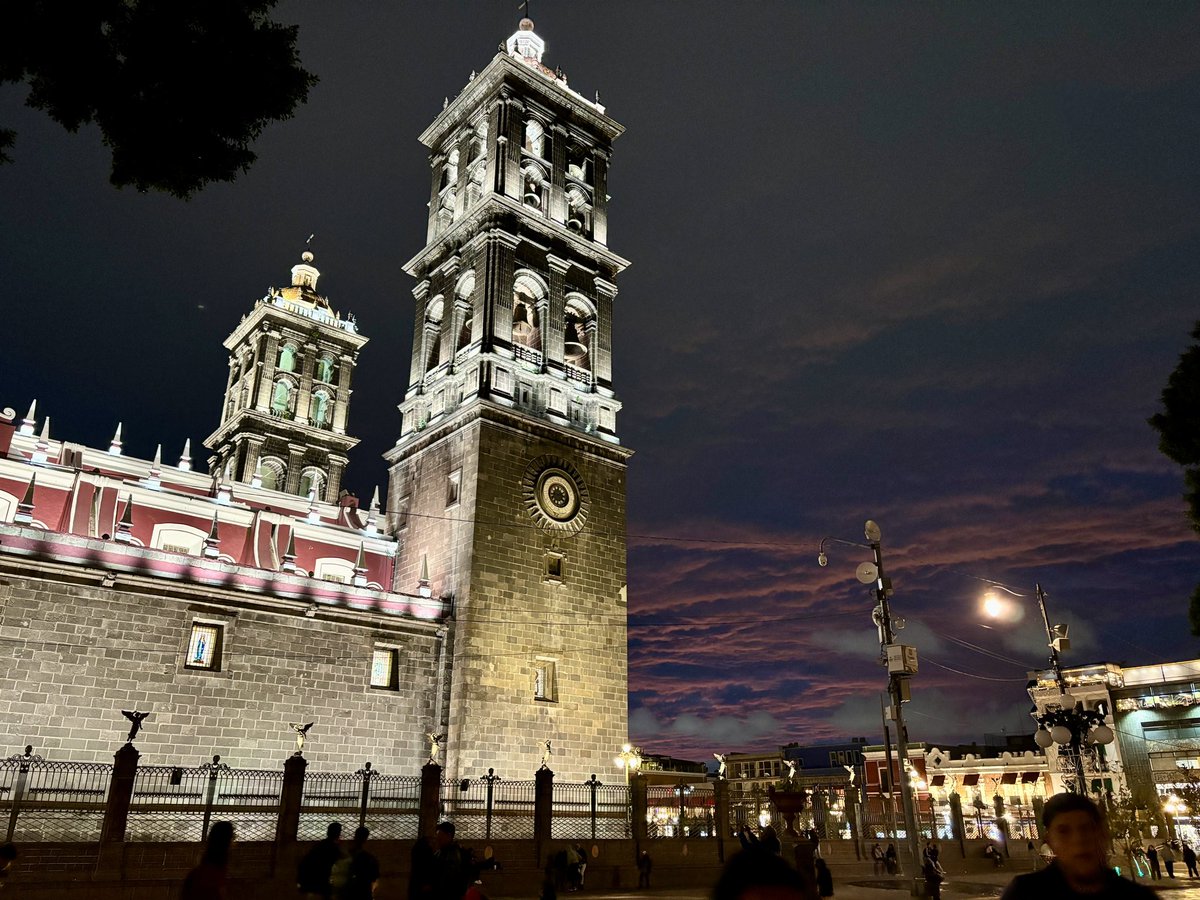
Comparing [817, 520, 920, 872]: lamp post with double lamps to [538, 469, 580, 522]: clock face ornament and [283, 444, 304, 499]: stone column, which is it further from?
[283, 444, 304, 499]: stone column

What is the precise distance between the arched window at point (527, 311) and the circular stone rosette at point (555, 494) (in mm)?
5301

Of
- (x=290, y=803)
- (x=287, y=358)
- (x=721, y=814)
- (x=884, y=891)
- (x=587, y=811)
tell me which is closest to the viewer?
(x=290, y=803)

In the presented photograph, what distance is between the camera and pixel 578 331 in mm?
35344

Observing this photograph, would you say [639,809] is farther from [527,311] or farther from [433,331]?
[433,331]

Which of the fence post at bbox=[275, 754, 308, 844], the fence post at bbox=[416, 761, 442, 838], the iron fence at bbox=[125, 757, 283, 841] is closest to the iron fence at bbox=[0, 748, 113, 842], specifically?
the iron fence at bbox=[125, 757, 283, 841]

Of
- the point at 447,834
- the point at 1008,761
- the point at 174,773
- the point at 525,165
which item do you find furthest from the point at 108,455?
the point at 1008,761

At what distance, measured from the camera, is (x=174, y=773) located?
62.4 ft

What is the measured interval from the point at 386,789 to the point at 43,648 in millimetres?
9601

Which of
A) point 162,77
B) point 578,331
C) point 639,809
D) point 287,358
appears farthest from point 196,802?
point 287,358

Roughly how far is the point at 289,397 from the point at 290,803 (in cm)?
3062

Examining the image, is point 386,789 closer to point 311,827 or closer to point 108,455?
point 311,827

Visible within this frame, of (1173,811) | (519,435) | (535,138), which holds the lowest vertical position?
(1173,811)

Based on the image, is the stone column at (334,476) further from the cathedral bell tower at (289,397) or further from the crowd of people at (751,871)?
the crowd of people at (751,871)

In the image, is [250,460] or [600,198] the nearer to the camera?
[600,198]
